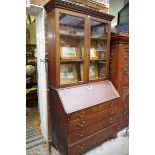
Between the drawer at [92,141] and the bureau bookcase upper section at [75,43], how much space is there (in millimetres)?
738

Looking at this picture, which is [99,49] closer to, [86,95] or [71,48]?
[71,48]

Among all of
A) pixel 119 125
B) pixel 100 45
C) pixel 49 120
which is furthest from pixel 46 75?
pixel 119 125

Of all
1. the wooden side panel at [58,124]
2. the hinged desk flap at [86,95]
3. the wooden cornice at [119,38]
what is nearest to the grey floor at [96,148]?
the wooden side panel at [58,124]

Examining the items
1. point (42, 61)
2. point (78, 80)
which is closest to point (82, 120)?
point (78, 80)

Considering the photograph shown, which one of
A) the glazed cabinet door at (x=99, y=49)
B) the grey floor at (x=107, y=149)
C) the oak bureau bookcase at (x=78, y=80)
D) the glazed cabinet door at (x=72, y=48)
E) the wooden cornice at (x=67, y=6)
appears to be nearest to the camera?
the wooden cornice at (x=67, y=6)

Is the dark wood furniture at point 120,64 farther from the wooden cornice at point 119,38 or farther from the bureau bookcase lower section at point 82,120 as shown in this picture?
the bureau bookcase lower section at point 82,120

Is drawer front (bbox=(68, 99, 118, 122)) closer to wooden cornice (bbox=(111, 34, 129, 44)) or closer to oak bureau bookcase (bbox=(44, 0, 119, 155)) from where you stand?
oak bureau bookcase (bbox=(44, 0, 119, 155))

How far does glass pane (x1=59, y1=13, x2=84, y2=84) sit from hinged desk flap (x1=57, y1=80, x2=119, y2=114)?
0.18 metres

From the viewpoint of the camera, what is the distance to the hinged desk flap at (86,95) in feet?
5.99

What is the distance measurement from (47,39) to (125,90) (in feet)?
4.86
